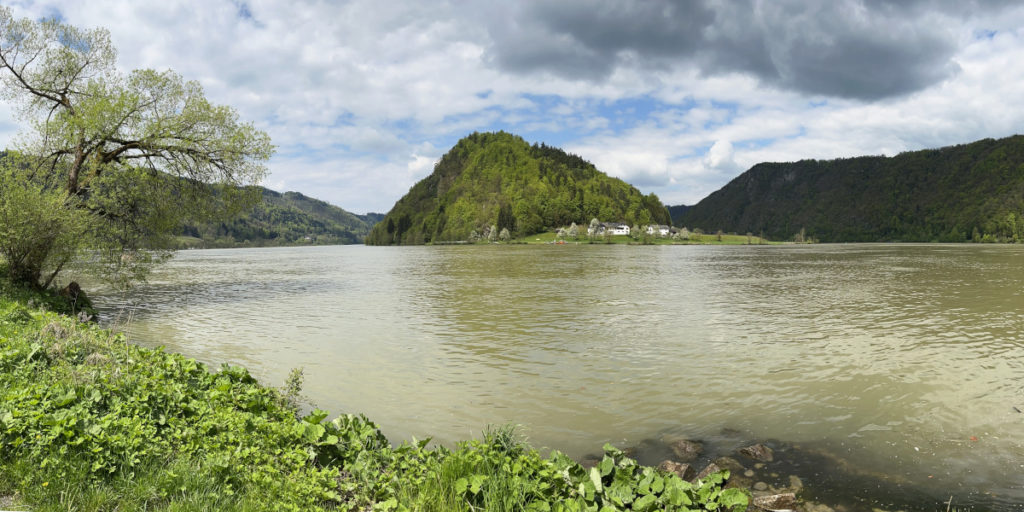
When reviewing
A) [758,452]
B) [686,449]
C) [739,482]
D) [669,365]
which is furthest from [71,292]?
[758,452]

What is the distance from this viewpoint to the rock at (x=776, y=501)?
785 cm

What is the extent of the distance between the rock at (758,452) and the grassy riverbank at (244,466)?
3.00 m

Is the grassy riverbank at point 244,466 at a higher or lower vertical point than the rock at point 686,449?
higher

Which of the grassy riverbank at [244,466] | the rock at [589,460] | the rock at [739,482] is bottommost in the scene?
the rock at [589,460]

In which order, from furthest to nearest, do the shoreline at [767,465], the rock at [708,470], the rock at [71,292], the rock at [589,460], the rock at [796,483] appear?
the rock at [71,292], the rock at [589,460], the rock at [708,470], the rock at [796,483], the shoreline at [767,465]

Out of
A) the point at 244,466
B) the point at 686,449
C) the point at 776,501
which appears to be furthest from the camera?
the point at 686,449

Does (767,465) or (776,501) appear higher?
(776,501)

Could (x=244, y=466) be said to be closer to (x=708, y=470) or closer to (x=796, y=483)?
(x=708, y=470)

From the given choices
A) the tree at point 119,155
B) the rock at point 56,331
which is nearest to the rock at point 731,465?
the rock at point 56,331

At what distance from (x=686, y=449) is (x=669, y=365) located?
722 cm

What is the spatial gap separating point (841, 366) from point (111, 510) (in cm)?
1942

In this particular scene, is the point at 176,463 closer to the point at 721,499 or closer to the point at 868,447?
the point at 721,499

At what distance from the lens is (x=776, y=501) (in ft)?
26.1

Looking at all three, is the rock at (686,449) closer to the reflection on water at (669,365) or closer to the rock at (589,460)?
the reflection on water at (669,365)
